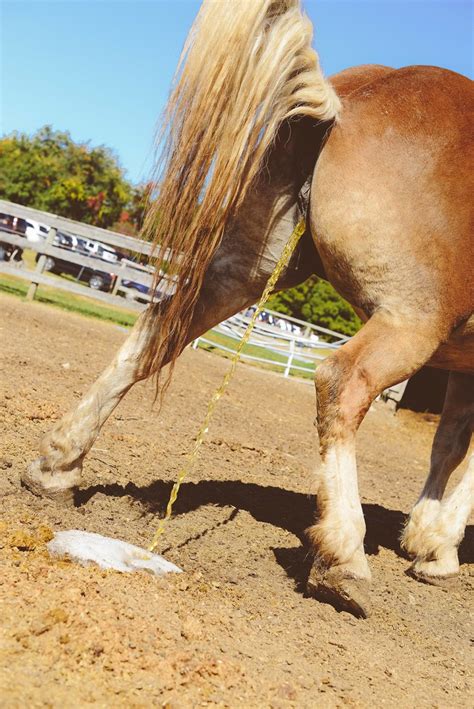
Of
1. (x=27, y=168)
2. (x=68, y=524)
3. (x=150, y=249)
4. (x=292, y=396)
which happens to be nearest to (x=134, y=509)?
(x=68, y=524)

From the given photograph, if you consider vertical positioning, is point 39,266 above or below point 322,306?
below

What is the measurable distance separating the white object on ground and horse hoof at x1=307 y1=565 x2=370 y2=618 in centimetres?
61

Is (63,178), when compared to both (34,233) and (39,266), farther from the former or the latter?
(39,266)

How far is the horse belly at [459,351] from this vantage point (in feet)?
11.9

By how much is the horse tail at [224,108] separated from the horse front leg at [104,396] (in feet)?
0.91

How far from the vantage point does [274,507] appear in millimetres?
5066

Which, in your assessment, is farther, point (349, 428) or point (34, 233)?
point (34, 233)

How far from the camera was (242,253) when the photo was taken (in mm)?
3799

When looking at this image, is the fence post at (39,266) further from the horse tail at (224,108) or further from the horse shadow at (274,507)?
the horse tail at (224,108)

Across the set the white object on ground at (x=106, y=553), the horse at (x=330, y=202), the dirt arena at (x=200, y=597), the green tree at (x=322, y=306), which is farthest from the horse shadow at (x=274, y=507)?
the green tree at (x=322, y=306)

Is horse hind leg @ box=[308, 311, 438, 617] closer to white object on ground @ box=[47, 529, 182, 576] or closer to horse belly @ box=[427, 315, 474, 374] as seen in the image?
horse belly @ box=[427, 315, 474, 374]

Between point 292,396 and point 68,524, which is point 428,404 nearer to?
point 292,396

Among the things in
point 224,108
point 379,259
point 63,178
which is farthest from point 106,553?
point 63,178

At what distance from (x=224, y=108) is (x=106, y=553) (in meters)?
1.96
